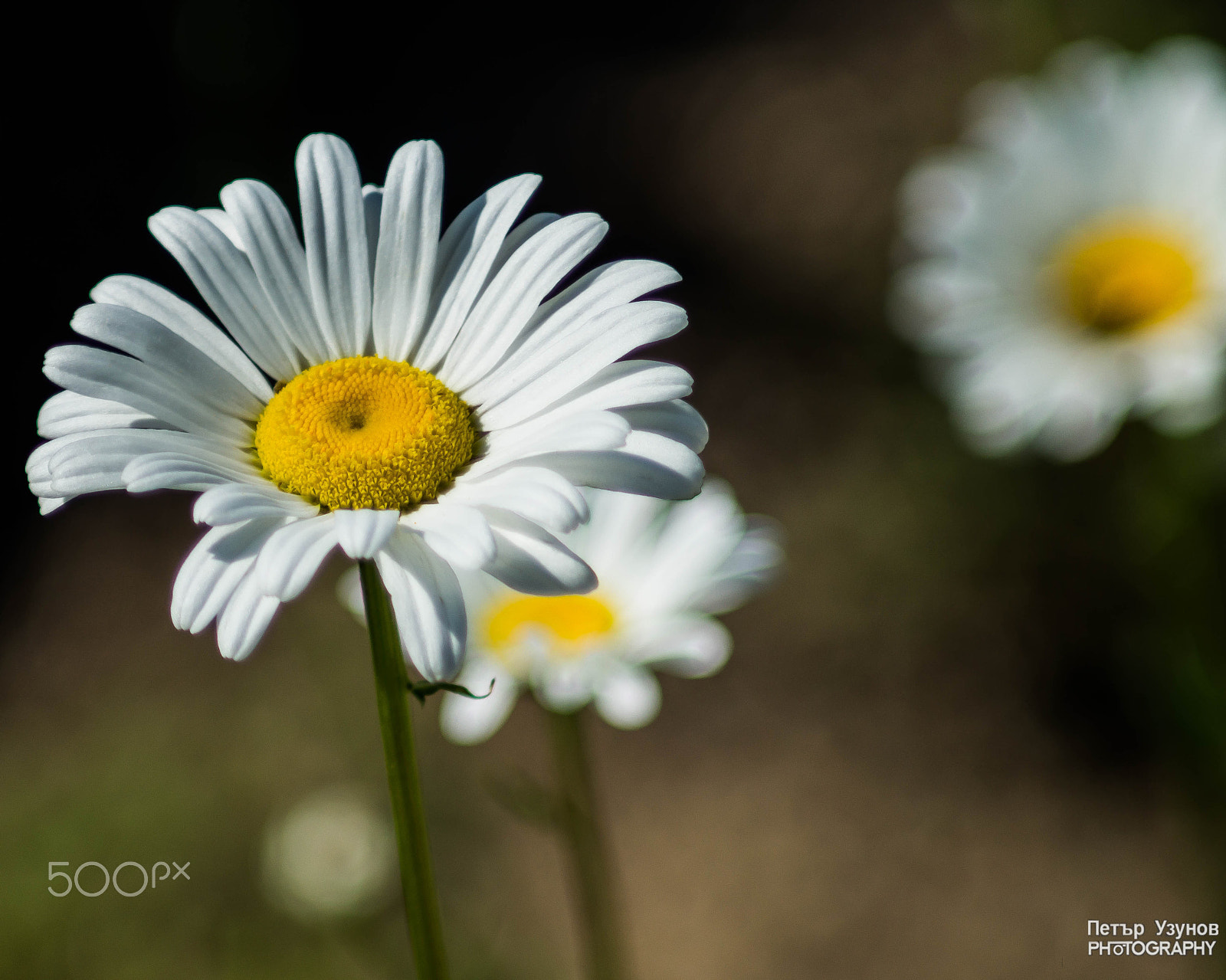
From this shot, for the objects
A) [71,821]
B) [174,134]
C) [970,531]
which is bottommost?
[71,821]

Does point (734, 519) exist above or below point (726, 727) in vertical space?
above

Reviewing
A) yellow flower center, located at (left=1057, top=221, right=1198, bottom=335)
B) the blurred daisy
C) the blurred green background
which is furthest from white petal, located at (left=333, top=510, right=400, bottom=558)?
yellow flower center, located at (left=1057, top=221, right=1198, bottom=335)

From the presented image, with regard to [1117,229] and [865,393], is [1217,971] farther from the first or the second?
[865,393]

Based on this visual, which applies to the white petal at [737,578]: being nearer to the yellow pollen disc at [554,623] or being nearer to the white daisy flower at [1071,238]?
the yellow pollen disc at [554,623]

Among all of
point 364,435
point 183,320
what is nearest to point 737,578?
point 364,435

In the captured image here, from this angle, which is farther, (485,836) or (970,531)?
(970,531)

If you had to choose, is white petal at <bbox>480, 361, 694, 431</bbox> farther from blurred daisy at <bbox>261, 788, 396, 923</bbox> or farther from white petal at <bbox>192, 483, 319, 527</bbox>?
blurred daisy at <bbox>261, 788, 396, 923</bbox>

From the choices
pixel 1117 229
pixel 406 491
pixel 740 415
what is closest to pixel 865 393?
pixel 740 415

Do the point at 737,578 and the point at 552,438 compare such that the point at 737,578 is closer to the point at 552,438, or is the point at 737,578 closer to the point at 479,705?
the point at 479,705
